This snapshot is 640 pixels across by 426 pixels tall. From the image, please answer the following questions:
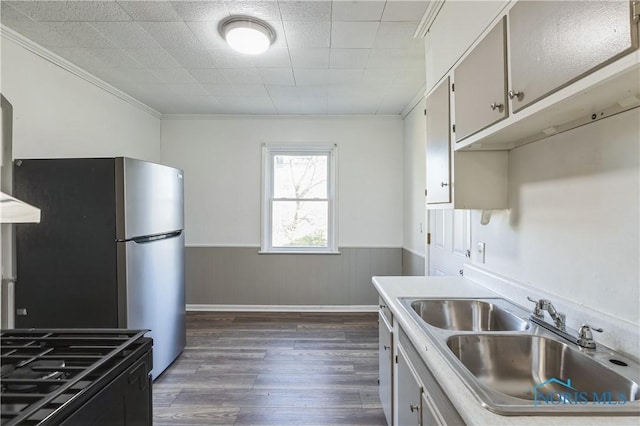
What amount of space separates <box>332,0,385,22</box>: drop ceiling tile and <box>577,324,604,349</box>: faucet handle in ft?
6.09

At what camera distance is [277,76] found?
2.89 m

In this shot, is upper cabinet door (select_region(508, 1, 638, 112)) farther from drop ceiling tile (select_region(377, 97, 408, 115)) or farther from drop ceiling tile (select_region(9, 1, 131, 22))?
drop ceiling tile (select_region(377, 97, 408, 115))

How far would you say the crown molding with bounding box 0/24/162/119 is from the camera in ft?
7.00

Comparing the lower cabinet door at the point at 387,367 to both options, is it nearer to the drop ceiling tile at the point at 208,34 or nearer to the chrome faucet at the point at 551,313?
the chrome faucet at the point at 551,313

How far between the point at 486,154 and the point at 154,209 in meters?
2.31

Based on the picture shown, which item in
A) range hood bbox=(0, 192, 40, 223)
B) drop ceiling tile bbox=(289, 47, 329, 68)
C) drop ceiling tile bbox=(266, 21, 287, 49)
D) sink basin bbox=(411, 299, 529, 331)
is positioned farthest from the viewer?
drop ceiling tile bbox=(289, 47, 329, 68)

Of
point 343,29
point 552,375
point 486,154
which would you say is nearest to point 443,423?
point 552,375

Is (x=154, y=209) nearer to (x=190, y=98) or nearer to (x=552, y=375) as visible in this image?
(x=190, y=98)

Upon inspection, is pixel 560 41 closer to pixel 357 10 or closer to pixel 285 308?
pixel 357 10

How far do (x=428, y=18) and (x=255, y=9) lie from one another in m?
1.06

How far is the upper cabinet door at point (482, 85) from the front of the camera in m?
1.19

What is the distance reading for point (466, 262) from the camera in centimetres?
220

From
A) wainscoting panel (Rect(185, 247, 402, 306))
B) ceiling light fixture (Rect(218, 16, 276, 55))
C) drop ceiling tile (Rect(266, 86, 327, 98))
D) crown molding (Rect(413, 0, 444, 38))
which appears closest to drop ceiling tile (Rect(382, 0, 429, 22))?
crown molding (Rect(413, 0, 444, 38))

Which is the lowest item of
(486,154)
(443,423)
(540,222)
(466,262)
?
(443,423)
